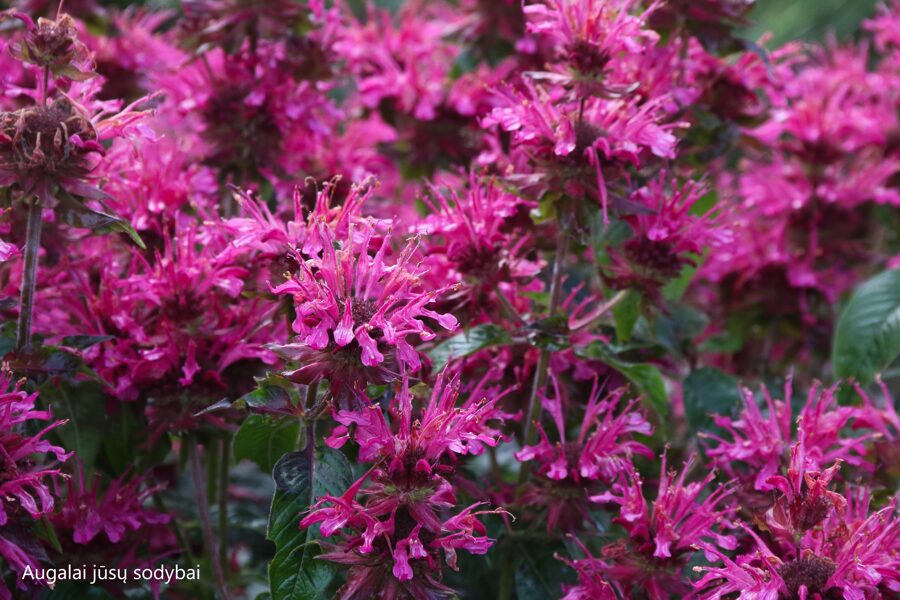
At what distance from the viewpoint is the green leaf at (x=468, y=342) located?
1023mm

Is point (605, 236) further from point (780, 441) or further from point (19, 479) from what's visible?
point (19, 479)

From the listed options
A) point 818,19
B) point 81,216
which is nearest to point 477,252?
point 81,216

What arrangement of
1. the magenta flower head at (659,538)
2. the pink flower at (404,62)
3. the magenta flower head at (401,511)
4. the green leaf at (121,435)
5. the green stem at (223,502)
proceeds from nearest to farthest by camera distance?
1. the magenta flower head at (401,511)
2. the magenta flower head at (659,538)
3. the green leaf at (121,435)
4. the green stem at (223,502)
5. the pink flower at (404,62)

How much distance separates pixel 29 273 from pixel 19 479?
0.21 metres

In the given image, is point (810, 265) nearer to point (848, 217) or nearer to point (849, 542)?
point (848, 217)

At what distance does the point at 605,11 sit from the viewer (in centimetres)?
105

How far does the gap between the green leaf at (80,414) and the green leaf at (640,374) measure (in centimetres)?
53

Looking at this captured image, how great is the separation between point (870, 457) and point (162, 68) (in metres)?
1.18

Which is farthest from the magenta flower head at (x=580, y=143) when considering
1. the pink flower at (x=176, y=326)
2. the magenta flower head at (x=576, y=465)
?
the pink flower at (x=176, y=326)

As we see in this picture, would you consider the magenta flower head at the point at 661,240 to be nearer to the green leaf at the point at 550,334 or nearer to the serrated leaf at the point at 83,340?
the green leaf at the point at 550,334

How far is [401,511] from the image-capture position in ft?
2.83

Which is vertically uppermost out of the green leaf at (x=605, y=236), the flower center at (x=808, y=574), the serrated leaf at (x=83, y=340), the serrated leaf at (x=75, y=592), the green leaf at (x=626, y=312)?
the green leaf at (x=605, y=236)

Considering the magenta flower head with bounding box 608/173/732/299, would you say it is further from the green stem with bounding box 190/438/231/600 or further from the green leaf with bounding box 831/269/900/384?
the green stem with bounding box 190/438/231/600

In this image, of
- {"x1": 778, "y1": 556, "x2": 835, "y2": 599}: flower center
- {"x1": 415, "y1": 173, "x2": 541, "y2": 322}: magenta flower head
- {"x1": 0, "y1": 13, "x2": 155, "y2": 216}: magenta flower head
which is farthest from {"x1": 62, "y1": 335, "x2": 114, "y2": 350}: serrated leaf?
{"x1": 778, "y1": 556, "x2": 835, "y2": 599}: flower center
